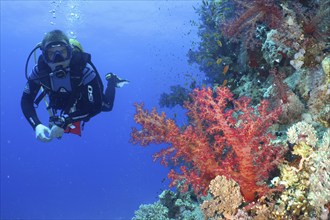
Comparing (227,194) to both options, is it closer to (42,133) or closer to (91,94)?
(42,133)

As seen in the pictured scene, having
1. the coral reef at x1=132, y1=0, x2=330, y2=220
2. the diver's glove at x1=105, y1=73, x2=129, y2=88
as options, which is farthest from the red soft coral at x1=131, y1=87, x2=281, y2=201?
the diver's glove at x1=105, y1=73, x2=129, y2=88

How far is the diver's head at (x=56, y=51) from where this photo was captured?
18.3 feet

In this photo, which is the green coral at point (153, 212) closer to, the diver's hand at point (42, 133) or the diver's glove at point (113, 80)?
the diver's hand at point (42, 133)

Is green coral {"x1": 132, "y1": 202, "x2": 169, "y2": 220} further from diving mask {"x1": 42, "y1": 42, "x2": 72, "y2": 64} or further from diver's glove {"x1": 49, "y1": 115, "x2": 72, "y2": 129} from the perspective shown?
diving mask {"x1": 42, "y1": 42, "x2": 72, "y2": 64}

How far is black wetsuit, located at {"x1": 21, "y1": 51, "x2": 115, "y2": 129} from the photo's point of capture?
19.1ft

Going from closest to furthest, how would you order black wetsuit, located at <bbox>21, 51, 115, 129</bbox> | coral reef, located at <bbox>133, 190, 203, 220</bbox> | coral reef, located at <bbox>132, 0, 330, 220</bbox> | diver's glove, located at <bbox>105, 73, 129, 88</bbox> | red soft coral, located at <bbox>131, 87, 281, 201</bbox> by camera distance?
coral reef, located at <bbox>132, 0, 330, 220</bbox>, red soft coral, located at <bbox>131, 87, 281, 201</bbox>, black wetsuit, located at <bbox>21, 51, 115, 129</bbox>, coral reef, located at <bbox>133, 190, 203, 220</bbox>, diver's glove, located at <bbox>105, 73, 129, 88</bbox>

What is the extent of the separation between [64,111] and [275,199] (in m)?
4.24

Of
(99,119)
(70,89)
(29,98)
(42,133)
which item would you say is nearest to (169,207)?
(42,133)

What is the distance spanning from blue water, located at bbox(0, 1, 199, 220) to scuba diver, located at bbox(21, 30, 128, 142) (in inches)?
138

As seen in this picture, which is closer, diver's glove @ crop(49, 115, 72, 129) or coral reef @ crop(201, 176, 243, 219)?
coral reef @ crop(201, 176, 243, 219)

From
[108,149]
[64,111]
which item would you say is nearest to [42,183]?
[108,149]

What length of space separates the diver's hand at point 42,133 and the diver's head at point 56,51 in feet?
3.59

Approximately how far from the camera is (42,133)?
536 cm

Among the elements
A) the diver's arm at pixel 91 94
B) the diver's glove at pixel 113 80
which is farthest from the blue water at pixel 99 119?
the diver's arm at pixel 91 94
